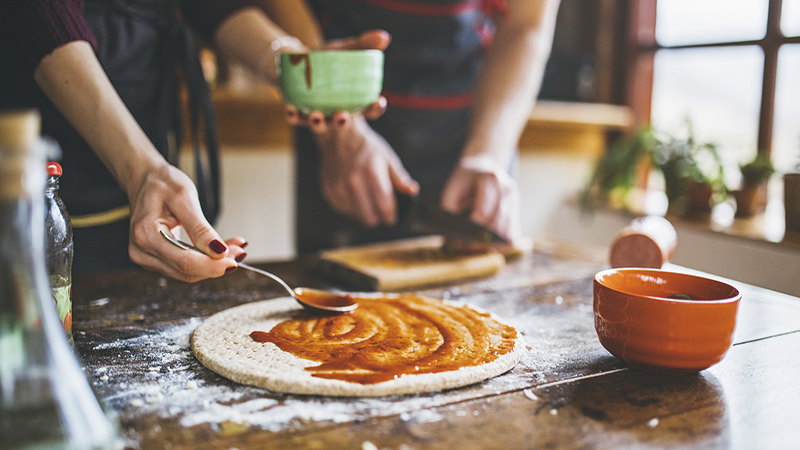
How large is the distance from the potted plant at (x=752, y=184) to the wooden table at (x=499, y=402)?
5.07 ft

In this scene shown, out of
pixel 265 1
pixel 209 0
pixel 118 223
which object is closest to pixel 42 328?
pixel 118 223

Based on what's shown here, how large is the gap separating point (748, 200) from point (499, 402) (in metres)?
2.14

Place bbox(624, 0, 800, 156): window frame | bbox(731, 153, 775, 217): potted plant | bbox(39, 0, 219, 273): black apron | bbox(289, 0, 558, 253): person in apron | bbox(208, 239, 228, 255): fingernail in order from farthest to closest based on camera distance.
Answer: bbox(624, 0, 800, 156): window frame → bbox(731, 153, 775, 217): potted plant → bbox(289, 0, 558, 253): person in apron → bbox(39, 0, 219, 273): black apron → bbox(208, 239, 228, 255): fingernail

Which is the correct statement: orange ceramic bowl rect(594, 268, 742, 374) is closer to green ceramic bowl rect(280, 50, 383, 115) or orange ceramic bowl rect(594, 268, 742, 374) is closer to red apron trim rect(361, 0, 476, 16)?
green ceramic bowl rect(280, 50, 383, 115)

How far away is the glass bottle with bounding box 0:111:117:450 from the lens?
17.0 inches

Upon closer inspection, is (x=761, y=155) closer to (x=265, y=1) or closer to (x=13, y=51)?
(x=265, y=1)

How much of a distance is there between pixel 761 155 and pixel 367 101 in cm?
196

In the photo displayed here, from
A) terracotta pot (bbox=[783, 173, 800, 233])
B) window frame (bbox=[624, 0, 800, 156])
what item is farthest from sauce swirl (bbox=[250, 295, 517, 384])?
window frame (bbox=[624, 0, 800, 156])

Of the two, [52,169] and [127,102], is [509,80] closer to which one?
[127,102]

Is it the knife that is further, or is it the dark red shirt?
the knife

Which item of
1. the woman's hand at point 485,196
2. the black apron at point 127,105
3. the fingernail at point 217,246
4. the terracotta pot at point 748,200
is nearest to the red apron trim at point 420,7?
the woman's hand at point 485,196

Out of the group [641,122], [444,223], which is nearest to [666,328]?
[444,223]

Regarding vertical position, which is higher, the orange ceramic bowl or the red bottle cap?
the red bottle cap

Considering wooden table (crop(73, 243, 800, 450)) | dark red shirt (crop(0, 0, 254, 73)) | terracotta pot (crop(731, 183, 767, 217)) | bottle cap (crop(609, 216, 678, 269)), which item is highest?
dark red shirt (crop(0, 0, 254, 73))
